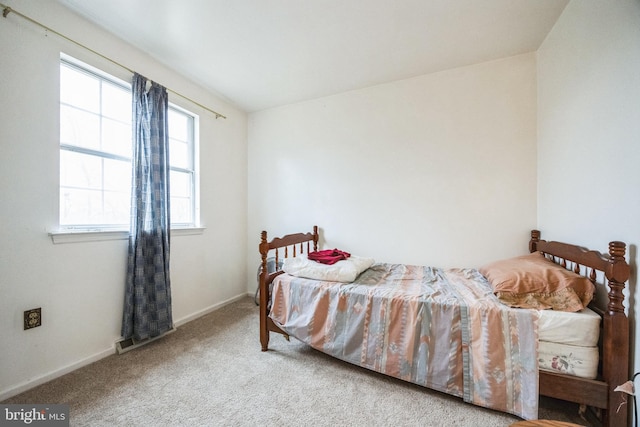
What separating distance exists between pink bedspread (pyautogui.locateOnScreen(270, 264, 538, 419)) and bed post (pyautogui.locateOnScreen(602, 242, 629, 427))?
28cm

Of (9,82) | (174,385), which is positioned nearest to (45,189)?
(9,82)

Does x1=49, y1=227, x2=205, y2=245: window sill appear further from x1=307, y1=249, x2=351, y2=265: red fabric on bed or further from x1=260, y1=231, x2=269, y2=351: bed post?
x1=307, y1=249, x2=351, y2=265: red fabric on bed

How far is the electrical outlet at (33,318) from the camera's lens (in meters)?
1.47

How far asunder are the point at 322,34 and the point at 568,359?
8.32 ft

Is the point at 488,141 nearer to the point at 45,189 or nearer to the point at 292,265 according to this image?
the point at 292,265

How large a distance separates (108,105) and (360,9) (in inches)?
81.6

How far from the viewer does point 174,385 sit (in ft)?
5.04

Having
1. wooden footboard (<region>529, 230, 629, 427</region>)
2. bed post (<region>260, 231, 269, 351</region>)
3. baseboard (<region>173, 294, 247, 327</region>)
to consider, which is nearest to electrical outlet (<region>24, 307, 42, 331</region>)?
baseboard (<region>173, 294, 247, 327</region>)

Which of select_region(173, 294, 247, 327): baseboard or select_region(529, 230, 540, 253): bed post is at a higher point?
select_region(529, 230, 540, 253): bed post

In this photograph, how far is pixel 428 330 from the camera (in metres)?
1.42

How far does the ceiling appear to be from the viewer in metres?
1.62

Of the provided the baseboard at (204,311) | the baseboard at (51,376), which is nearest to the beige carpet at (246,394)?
the baseboard at (51,376)

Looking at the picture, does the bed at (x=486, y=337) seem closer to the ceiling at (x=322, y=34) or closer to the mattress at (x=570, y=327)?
the mattress at (x=570, y=327)

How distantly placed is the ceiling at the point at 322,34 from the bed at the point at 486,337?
1637 millimetres
